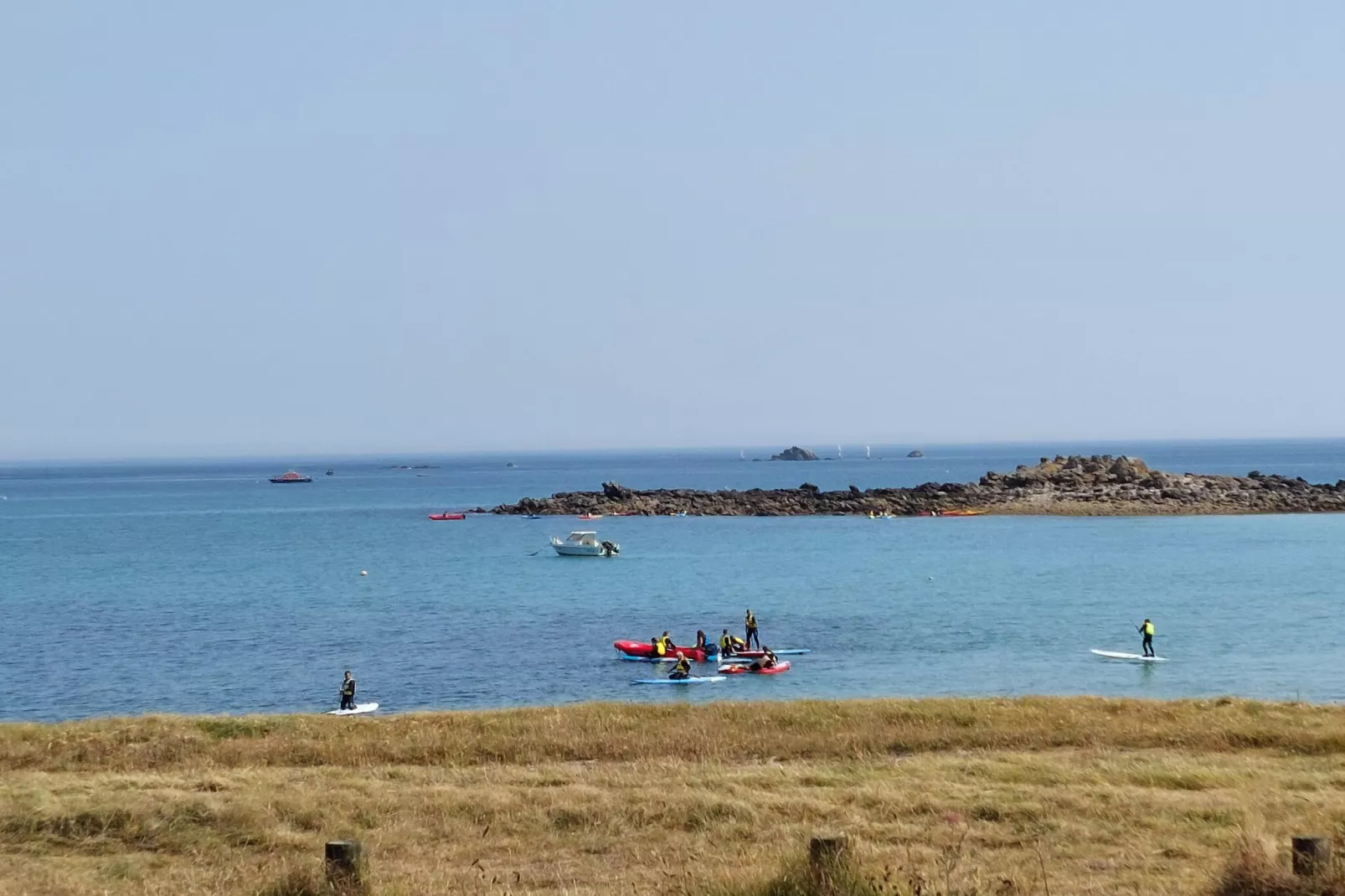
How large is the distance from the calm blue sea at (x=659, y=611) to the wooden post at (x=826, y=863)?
26.7 metres

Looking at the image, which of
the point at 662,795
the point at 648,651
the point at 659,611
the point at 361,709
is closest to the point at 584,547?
the point at 659,611

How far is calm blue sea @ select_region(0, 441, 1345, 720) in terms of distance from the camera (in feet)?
128

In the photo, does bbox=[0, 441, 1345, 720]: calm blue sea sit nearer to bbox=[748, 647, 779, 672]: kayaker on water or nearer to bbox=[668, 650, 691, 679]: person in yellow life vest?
bbox=[748, 647, 779, 672]: kayaker on water

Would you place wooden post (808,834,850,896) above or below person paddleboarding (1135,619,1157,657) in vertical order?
above

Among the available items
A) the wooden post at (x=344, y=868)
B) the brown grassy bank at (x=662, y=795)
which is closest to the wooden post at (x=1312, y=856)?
the brown grassy bank at (x=662, y=795)

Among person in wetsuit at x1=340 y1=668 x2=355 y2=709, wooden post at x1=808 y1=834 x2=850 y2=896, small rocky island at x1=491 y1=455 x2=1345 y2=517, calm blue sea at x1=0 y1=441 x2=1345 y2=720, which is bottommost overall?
calm blue sea at x1=0 y1=441 x2=1345 y2=720

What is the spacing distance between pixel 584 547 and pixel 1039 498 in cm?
5426

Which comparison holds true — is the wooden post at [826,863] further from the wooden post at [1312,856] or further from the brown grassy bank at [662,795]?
the wooden post at [1312,856]

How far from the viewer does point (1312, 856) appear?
9.46m

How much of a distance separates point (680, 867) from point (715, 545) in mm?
86948

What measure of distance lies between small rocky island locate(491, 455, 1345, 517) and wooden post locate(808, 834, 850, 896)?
115 meters

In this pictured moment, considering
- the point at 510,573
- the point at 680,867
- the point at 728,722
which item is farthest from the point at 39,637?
the point at 680,867

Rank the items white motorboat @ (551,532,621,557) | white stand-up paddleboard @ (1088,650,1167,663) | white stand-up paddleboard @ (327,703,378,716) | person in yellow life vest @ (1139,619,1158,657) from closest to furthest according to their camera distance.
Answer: white stand-up paddleboard @ (327,703,378,716)
white stand-up paddleboard @ (1088,650,1167,663)
person in yellow life vest @ (1139,619,1158,657)
white motorboat @ (551,532,621,557)

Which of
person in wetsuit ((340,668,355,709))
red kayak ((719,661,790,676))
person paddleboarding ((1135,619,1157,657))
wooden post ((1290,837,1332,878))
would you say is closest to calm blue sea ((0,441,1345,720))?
red kayak ((719,661,790,676))
